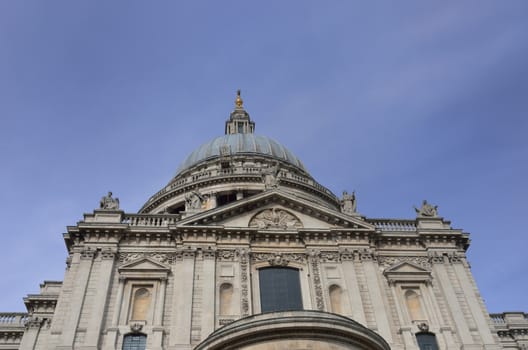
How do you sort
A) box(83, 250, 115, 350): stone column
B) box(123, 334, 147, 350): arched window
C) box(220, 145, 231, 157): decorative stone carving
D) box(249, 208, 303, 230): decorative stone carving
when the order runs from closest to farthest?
1. box(83, 250, 115, 350): stone column
2. box(123, 334, 147, 350): arched window
3. box(249, 208, 303, 230): decorative stone carving
4. box(220, 145, 231, 157): decorative stone carving

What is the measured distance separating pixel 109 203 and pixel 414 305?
2002 centimetres

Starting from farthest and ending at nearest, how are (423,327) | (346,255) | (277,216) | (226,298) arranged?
(277,216), (346,255), (226,298), (423,327)

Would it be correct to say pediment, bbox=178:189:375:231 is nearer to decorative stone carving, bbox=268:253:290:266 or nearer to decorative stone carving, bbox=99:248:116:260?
decorative stone carving, bbox=268:253:290:266

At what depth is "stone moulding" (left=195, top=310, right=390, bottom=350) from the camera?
2272 centimetres

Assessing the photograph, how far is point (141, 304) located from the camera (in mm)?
28594

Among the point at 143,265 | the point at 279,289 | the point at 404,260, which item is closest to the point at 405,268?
the point at 404,260

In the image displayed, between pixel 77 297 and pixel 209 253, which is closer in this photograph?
pixel 77 297

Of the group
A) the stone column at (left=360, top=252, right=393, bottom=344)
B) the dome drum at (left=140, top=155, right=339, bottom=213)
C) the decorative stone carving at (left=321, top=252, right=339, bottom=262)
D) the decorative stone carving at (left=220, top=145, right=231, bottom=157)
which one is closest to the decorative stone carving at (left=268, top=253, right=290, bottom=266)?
the decorative stone carving at (left=321, top=252, right=339, bottom=262)

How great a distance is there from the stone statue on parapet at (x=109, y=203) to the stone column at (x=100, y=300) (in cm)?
361

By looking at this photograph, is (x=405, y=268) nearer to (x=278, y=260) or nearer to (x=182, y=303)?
(x=278, y=260)

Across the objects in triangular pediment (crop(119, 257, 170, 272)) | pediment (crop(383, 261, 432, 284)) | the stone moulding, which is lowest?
the stone moulding

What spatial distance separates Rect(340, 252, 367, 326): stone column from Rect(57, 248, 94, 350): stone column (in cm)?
1485

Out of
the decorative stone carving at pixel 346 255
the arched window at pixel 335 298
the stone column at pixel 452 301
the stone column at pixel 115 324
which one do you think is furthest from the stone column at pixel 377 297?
the stone column at pixel 115 324

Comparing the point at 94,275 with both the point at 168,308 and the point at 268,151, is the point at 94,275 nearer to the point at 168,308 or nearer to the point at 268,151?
the point at 168,308
